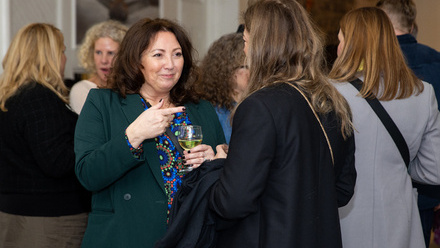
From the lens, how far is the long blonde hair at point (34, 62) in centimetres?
278

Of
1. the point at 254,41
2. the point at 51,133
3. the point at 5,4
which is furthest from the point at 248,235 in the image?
the point at 5,4

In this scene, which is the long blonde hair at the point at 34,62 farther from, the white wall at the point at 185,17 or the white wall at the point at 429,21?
the white wall at the point at 429,21

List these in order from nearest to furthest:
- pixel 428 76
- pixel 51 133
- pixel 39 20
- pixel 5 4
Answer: pixel 51 133 < pixel 428 76 < pixel 5 4 < pixel 39 20

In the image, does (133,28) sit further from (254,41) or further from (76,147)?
(254,41)

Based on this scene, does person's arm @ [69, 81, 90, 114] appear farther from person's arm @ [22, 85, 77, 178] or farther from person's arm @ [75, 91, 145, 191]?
person's arm @ [75, 91, 145, 191]

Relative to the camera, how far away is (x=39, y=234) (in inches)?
107

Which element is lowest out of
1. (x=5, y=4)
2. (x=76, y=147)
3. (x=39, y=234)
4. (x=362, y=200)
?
(x=39, y=234)

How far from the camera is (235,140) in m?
1.66

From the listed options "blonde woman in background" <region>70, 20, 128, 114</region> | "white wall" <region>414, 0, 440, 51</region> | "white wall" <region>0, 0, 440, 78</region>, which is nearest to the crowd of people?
"blonde woman in background" <region>70, 20, 128, 114</region>

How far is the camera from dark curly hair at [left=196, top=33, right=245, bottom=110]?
9.94 ft

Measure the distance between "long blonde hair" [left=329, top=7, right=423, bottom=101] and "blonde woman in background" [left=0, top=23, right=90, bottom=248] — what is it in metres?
1.42

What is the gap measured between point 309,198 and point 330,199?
0.37ft

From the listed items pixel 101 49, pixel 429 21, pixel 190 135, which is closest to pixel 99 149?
pixel 190 135

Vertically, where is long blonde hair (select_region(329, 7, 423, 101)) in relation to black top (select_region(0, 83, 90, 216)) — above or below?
above
